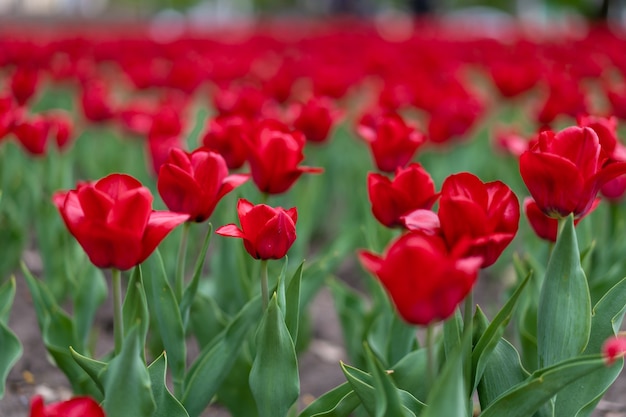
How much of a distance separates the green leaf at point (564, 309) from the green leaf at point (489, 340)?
78 millimetres

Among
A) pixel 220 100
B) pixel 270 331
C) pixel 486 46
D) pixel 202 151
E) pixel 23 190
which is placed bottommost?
pixel 486 46

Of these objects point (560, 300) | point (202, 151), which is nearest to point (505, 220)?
point (560, 300)

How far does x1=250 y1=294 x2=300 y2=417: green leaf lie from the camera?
1.28 m

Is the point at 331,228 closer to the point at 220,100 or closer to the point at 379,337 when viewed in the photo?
the point at 220,100

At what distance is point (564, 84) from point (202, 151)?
2.05m

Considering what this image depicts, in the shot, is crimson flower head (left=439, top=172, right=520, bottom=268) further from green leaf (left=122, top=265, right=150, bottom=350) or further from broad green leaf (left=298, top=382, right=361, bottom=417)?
green leaf (left=122, top=265, right=150, bottom=350)

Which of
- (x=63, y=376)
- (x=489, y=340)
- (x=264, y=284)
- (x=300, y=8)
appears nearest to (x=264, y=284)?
(x=264, y=284)

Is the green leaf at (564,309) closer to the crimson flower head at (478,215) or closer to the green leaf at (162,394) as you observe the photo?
the crimson flower head at (478,215)

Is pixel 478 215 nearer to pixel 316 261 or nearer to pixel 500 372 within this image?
pixel 500 372

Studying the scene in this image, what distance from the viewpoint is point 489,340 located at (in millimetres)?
1235

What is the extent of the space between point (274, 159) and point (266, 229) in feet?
1.23

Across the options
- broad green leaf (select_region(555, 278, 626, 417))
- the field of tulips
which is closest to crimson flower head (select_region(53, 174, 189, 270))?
the field of tulips

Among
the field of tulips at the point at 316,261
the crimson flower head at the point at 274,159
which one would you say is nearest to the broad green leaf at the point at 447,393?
the field of tulips at the point at 316,261

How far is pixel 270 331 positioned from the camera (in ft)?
4.22
